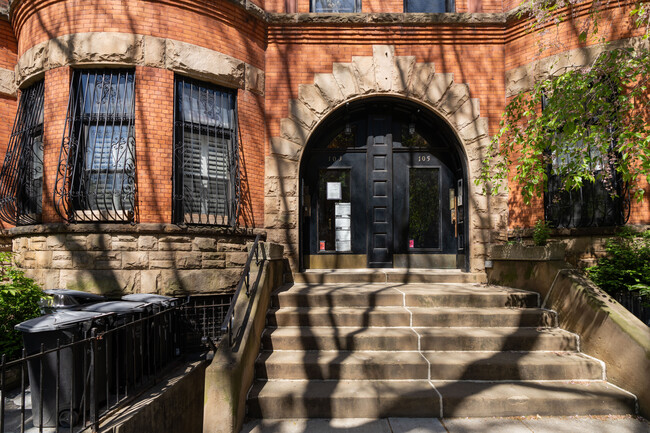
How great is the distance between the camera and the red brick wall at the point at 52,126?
5730 mm

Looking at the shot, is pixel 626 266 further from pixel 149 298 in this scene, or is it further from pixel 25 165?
pixel 25 165

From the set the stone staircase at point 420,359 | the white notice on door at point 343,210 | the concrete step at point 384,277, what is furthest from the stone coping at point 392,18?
the stone staircase at point 420,359

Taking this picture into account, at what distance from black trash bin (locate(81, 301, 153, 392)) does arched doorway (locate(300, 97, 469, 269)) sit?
3.51 metres

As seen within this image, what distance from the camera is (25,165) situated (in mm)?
6539

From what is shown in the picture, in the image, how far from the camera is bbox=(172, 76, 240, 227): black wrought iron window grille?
6.05m

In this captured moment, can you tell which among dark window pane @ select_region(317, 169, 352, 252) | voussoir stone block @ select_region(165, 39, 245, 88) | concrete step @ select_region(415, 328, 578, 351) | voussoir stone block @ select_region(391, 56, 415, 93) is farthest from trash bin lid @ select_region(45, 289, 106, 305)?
voussoir stone block @ select_region(391, 56, 415, 93)

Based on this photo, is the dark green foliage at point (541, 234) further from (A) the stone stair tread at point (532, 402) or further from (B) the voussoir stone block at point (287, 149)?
(B) the voussoir stone block at point (287, 149)

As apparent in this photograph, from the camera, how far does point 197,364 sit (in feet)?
17.1

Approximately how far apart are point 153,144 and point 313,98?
10.2ft

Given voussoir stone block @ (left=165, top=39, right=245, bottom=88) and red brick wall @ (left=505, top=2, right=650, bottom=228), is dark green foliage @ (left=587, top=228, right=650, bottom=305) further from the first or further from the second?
voussoir stone block @ (left=165, top=39, right=245, bottom=88)

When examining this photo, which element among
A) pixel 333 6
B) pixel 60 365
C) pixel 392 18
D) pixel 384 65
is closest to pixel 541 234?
pixel 384 65

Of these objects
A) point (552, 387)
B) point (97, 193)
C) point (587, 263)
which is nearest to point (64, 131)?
point (97, 193)

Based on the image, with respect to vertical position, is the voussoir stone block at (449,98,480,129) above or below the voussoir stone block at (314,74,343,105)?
below

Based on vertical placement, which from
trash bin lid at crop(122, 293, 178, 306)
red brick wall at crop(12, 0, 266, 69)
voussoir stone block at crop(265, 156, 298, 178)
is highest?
red brick wall at crop(12, 0, 266, 69)
